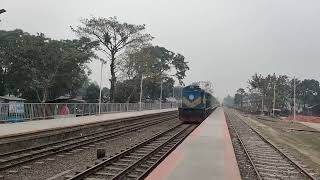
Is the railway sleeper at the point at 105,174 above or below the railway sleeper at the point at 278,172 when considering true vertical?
above

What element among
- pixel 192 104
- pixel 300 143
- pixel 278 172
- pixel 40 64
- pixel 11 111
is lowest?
pixel 300 143

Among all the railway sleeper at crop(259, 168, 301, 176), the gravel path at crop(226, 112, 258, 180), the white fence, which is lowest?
the railway sleeper at crop(259, 168, 301, 176)

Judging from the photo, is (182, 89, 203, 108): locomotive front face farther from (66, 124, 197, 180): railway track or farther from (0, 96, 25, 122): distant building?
(66, 124, 197, 180): railway track

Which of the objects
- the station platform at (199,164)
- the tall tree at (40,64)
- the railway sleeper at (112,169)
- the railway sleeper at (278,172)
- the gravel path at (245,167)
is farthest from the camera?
the tall tree at (40,64)

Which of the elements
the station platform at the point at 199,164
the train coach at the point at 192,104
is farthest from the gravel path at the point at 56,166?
the train coach at the point at 192,104

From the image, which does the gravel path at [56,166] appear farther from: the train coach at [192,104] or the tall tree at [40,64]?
the tall tree at [40,64]

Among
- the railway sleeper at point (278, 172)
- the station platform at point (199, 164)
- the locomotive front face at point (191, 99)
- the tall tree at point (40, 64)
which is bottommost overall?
the railway sleeper at point (278, 172)

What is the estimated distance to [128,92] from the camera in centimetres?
7838

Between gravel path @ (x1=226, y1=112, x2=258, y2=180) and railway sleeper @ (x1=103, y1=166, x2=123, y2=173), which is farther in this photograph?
gravel path @ (x1=226, y1=112, x2=258, y2=180)

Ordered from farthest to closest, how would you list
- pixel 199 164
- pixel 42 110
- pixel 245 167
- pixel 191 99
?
pixel 191 99
pixel 42 110
pixel 245 167
pixel 199 164

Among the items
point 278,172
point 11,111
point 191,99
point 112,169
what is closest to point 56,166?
point 112,169

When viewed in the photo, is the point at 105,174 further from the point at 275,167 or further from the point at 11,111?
the point at 11,111

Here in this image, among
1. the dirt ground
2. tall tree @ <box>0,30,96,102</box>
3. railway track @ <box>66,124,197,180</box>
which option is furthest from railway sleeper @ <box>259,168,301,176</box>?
tall tree @ <box>0,30,96,102</box>

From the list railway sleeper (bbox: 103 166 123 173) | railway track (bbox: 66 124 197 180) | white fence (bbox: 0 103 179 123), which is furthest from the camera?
white fence (bbox: 0 103 179 123)
